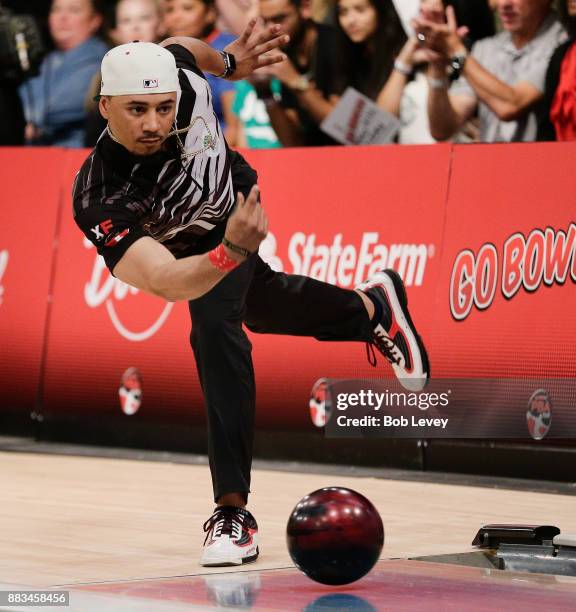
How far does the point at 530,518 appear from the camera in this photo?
244 inches

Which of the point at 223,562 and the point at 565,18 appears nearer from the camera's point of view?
the point at 223,562

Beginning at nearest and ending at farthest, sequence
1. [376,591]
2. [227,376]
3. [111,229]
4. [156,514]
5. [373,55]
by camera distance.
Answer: [376,591]
[111,229]
[227,376]
[156,514]
[373,55]

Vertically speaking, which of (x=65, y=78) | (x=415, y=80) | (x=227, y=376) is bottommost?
(x=227, y=376)

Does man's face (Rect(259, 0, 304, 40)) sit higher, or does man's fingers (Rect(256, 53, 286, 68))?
man's face (Rect(259, 0, 304, 40))

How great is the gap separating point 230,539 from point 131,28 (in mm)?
6384

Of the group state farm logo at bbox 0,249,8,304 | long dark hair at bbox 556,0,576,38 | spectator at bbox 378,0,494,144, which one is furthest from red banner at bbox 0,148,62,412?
long dark hair at bbox 556,0,576,38

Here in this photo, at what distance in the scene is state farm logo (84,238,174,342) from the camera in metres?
8.71

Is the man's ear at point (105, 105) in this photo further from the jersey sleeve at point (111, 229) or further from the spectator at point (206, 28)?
the spectator at point (206, 28)

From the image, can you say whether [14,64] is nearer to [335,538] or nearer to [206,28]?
[206,28]

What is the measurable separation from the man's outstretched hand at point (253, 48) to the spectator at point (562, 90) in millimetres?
2402

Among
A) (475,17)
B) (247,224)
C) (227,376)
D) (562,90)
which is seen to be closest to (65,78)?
(475,17)

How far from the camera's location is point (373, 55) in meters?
9.13

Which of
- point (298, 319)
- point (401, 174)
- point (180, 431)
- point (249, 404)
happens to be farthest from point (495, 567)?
point (180, 431)

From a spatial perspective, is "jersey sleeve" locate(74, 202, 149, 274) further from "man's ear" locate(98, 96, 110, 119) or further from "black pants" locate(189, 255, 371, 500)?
"black pants" locate(189, 255, 371, 500)
